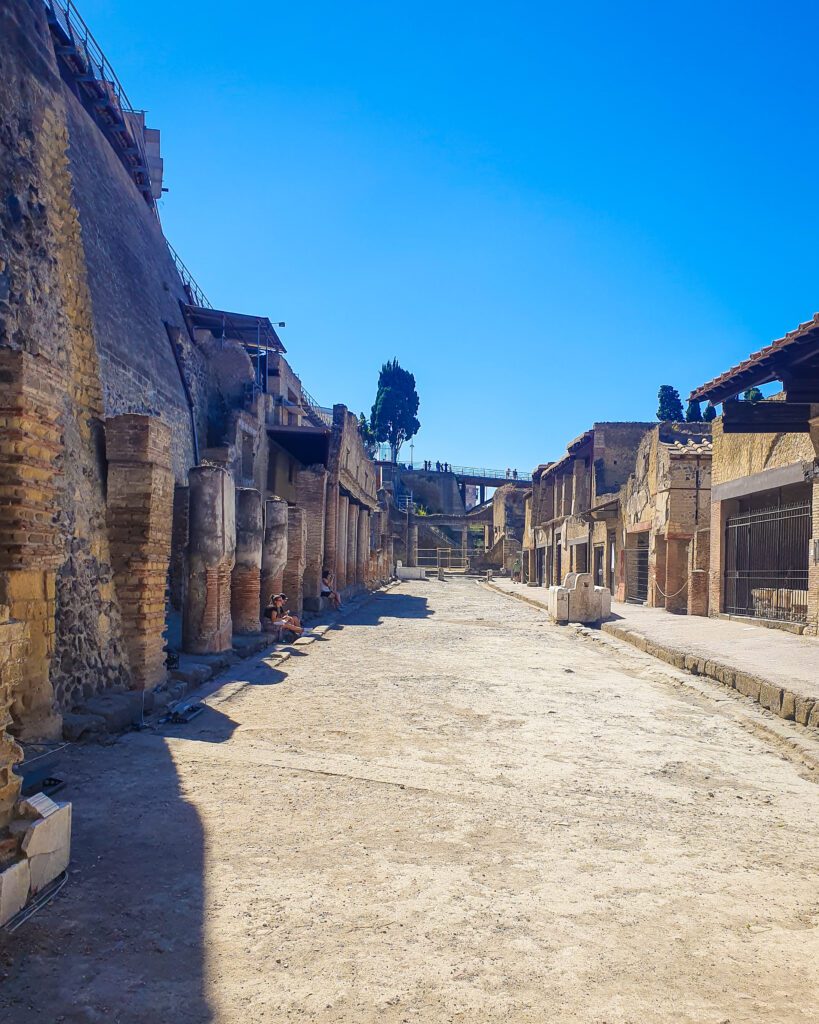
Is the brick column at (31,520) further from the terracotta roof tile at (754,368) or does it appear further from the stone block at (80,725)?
the terracotta roof tile at (754,368)

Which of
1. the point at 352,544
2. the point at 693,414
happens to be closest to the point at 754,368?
the point at 352,544

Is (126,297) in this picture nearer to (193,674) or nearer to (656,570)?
(193,674)

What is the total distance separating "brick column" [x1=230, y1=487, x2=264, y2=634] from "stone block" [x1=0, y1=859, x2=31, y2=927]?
27.0ft

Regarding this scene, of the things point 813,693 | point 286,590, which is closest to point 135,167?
point 286,590

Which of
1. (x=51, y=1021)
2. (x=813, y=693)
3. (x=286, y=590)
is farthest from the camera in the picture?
(x=286, y=590)

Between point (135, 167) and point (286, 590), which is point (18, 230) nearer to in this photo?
point (286, 590)

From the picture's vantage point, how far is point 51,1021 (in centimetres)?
219

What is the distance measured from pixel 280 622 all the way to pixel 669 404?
4940 centimetres

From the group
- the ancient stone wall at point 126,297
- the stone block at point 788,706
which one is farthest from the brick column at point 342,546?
the stone block at point 788,706

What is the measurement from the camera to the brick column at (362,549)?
27514 millimetres

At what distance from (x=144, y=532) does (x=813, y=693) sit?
227 inches

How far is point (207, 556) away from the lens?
29.1ft

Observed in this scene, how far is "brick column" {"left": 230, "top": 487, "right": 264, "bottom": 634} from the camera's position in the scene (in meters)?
11.1

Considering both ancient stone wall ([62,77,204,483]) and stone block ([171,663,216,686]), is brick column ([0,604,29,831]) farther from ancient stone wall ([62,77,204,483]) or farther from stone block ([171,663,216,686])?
ancient stone wall ([62,77,204,483])
